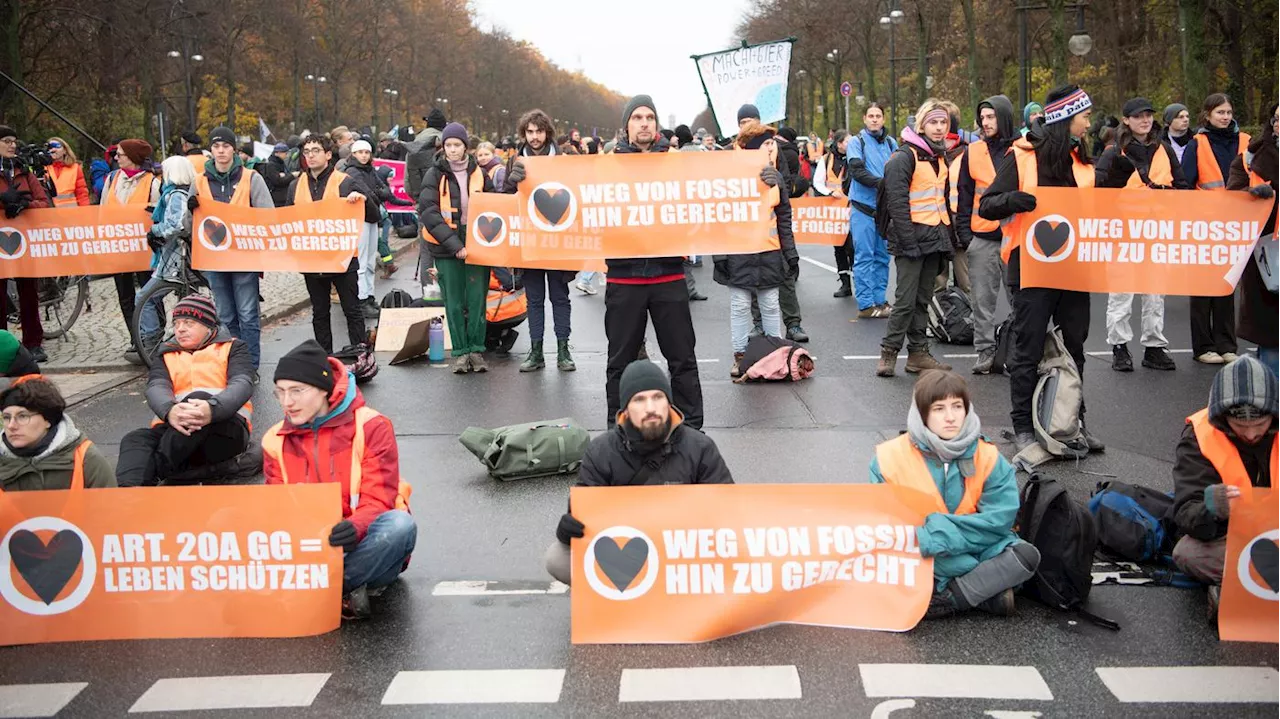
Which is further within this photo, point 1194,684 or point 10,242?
point 10,242

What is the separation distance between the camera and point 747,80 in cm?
1354

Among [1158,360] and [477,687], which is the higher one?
[1158,360]

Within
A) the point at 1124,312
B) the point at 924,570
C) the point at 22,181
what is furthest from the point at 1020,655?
the point at 22,181

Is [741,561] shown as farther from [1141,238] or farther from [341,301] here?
[341,301]

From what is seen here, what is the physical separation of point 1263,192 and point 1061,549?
367cm

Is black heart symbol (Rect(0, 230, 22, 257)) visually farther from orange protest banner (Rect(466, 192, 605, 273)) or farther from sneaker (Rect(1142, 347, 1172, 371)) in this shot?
sneaker (Rect(1142, 347, 1172, 371))

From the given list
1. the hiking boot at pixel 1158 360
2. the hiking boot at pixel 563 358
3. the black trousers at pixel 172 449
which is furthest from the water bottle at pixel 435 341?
the hiking boot at pixel 1158 360

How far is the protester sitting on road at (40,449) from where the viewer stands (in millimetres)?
5574

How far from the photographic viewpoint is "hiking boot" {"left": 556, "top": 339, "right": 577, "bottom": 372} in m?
11.1

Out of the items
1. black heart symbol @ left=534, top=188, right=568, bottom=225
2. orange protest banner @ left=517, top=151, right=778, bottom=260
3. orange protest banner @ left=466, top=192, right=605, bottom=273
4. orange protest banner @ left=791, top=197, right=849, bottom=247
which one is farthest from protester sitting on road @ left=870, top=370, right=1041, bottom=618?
orange protest banner @ left=791, top=197, right=849, bottom=247

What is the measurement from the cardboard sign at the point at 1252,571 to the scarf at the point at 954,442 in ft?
3.23

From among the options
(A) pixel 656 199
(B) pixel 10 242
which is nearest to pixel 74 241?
(B) pixel 10 242

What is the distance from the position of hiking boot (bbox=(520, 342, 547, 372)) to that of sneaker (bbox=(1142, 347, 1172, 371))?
4.91 metres

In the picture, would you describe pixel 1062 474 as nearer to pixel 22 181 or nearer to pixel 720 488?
pixel 720 488
